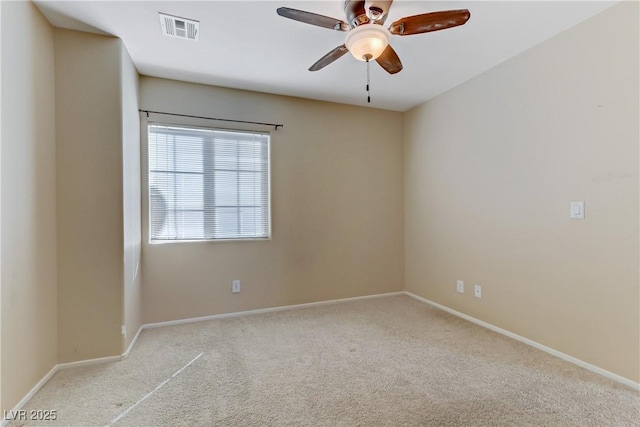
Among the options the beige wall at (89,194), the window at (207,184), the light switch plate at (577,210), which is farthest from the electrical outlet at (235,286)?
the light switch plate at (577,210)

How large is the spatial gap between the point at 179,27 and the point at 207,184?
4.65ft

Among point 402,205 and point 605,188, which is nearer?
point 605,188

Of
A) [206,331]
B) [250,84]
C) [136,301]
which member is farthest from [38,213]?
[250,84]

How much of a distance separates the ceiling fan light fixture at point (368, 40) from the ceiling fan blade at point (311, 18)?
74 millimetres

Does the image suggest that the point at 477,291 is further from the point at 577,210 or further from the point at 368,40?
the point at 368,40

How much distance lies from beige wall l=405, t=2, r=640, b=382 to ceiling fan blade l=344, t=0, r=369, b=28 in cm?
163

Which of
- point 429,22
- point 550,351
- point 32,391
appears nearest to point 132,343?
point 32,391

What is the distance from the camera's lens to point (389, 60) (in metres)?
2.04

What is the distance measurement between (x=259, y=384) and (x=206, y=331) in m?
1.08

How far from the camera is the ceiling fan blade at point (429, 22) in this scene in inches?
63.1

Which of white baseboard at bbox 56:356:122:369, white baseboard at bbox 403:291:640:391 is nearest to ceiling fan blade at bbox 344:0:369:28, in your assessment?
white baseboard at bbox 403:291:640:391

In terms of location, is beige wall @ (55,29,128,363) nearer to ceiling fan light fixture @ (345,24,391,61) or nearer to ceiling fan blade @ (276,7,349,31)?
ceiling fan blade @ (276,7,349,31)

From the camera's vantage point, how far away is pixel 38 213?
6.37 feet

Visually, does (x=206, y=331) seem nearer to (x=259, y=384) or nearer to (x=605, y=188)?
(x=259, y=384)
